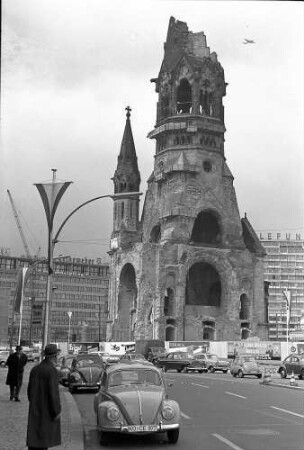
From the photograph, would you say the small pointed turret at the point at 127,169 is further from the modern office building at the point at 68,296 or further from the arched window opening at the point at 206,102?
the modern office building at the point at 68,296

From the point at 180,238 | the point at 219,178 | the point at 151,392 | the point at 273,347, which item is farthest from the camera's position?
the point at 219,178

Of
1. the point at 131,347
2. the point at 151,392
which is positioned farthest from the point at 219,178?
the point at 151,392

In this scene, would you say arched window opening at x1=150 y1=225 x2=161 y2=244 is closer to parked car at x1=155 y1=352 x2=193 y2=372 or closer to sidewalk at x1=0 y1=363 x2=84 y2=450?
parked car at x1=155 y1=352 x2=193 y2=372

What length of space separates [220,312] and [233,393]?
5579cm

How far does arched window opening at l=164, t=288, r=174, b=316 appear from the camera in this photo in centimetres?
7744

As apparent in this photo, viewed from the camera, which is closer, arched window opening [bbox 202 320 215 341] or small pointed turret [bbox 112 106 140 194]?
arched window opening [bbox 202 320 215 341]

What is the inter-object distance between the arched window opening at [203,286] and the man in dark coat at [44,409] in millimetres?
72647

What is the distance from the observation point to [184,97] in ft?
291

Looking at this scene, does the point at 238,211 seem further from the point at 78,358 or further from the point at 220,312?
the point at 78,358

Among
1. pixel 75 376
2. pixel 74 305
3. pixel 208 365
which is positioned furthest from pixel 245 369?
pixel 74 305

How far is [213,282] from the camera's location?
84125 millimetres

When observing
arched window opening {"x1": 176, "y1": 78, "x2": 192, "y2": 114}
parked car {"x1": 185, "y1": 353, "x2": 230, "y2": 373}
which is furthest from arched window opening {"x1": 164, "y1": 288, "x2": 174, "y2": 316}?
parked car {"x1": 185, "y1": 353, "x2": 230, "y2": 373}

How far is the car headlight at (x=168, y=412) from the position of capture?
12.9 metres

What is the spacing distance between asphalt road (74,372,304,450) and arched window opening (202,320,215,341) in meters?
53.2
